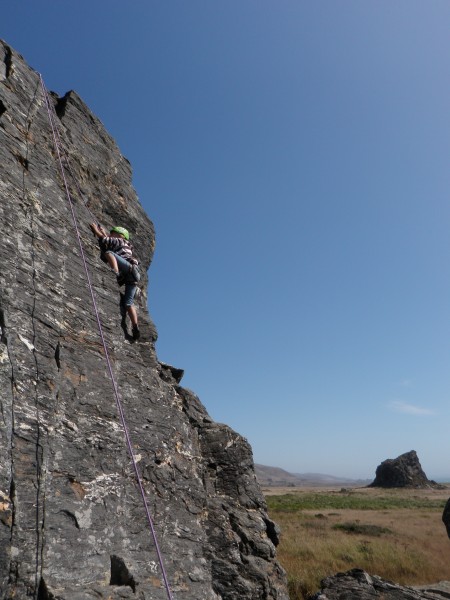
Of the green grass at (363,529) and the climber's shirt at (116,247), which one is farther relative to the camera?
the green grass at (363,529)

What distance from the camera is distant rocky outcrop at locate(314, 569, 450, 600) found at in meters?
11.2

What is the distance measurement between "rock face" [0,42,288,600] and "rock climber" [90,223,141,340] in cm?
25

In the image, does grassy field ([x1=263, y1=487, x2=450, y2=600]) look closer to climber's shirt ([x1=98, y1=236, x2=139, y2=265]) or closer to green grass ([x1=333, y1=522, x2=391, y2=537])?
green grass ([x1=333, y1=522, x2=391, y2=537])

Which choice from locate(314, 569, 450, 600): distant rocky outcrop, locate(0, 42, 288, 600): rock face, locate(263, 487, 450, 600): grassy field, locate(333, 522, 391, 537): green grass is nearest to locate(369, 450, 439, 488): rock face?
locate(263, 487, 450, 600): grassy field

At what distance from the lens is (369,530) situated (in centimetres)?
2777

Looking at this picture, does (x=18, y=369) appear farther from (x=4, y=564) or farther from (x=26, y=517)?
(x=4, y=564)

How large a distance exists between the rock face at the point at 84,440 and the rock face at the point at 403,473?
80.6 m

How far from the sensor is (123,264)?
10.1 m

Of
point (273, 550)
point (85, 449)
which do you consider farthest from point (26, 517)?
point (273, 550)

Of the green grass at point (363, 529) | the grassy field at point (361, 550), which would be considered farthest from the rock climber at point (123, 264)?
the green grass at point (363, 529)

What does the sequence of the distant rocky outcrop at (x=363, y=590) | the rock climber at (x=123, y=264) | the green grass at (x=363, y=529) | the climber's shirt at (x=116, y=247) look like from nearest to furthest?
the rock climber at (x=123, y=264), the climber's shirt at (x=116, y=247), the distant rocky outcrop at (x=363, y=590), the green grass at (x=363, y=529)

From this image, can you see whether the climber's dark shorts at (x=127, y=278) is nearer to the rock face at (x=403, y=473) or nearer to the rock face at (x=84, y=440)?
the rock face at (x=84, y=440)

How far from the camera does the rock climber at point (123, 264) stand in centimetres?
957

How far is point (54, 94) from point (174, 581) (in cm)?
1154
